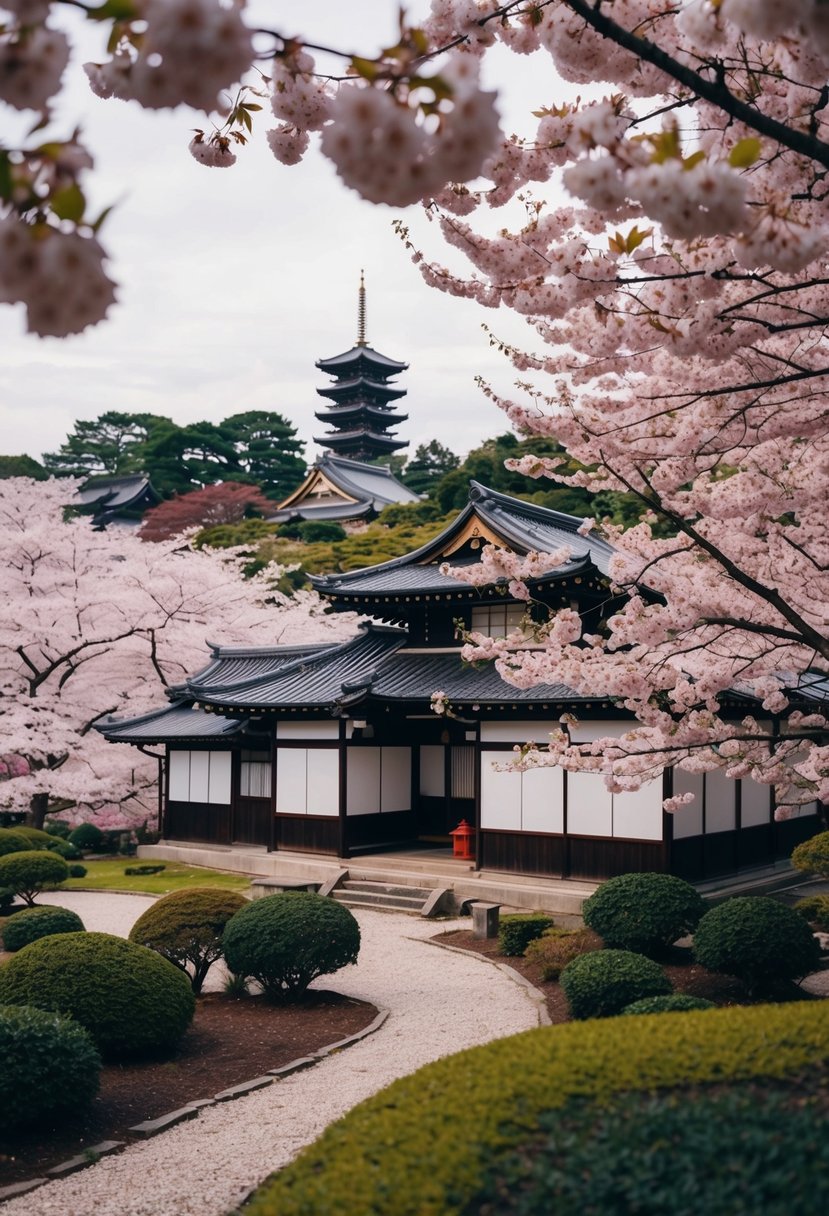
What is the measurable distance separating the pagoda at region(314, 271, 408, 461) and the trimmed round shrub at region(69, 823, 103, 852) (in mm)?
47292

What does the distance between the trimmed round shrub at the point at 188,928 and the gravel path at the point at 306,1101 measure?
1.67 m

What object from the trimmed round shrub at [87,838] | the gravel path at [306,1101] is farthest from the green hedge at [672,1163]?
the trimmed round shrub at [87,838]

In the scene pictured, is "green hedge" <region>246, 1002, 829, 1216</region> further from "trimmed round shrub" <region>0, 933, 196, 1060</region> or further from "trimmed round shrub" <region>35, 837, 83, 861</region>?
"trimmed round shrub" <region>35, 837, 83, 861</region>

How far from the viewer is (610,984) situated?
8883 millimetres

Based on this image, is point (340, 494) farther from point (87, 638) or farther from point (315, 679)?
point (315, 679)

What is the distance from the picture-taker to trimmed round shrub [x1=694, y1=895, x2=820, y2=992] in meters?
9.63

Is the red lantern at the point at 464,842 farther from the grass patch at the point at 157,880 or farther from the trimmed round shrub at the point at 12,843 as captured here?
the trimmed round shrub at the point at 12,843

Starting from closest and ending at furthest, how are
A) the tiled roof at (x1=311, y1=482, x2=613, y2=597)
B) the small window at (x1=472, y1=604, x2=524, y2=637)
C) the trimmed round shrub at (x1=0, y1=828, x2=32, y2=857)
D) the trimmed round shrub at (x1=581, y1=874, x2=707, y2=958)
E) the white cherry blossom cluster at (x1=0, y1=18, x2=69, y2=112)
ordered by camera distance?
the white cherry blossom cluster at (x1=0, y1=18, x2=69, y2=112) → the trimmed round shrub at (x1=581, y1=874, x2=707, y2=958) → the trimmed round shrub at (x1=0, y1=828, x2=32, y2=857) → the small window at (x1=472, y1=604, x2=524, y2=637) → the tiled roof at (x1=311, y1=482, x2=613, y2=597)

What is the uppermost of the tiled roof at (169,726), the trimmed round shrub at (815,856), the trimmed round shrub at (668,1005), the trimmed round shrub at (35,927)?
the tiled roof at (169,726)

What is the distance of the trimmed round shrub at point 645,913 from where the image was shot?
10.9m

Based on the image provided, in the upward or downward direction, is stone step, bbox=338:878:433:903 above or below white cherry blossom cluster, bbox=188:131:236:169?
below

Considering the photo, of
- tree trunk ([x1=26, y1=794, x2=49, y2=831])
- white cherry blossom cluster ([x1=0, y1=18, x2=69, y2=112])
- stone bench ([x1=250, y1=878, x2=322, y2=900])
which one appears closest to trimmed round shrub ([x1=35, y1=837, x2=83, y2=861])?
tree trunk ([x1=26, y1=794, x2=49, y2=831])

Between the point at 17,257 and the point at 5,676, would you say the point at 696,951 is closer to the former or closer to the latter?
the point at 17,257

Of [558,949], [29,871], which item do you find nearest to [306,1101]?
[558,949]
